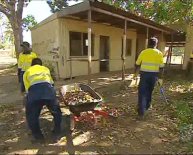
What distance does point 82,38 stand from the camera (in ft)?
44.9

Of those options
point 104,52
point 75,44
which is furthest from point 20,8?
point 104,52

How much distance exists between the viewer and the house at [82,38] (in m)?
11.5

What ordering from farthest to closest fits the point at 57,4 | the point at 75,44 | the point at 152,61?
the point at 57,4 < the point at 75,44 < the point at 152,61

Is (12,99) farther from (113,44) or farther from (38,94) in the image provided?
(113,44)

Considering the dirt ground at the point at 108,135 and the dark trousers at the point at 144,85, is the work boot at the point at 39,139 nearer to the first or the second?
the dirt ground at the point at 108,135

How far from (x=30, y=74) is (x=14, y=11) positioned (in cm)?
1334

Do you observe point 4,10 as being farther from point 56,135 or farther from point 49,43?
point 56,135

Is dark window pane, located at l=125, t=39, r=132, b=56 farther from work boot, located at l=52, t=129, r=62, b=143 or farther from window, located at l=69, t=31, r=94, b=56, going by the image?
work boot, located at l=52, t=129, r=62, b=143

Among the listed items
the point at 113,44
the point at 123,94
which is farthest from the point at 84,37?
the point at 123,94

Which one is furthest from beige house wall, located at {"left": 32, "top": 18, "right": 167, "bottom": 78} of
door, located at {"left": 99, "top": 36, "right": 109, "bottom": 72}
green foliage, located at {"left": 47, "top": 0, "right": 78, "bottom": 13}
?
green foliage, located at {"left": 47, "top": 0, "right": 78, "bottom": 13}

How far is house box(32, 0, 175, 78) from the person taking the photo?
37.7ft

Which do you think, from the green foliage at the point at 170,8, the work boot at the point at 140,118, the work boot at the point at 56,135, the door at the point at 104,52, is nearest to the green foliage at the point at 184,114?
the work boot at the point at 140,118

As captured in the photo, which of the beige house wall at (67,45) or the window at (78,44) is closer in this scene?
the beige house wall at (67,45)

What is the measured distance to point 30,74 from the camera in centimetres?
533
